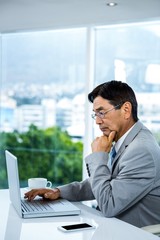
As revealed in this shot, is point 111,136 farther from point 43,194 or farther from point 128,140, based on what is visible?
point 43,194

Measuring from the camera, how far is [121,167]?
1.92 meters

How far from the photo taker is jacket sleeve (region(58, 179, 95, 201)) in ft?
6.95

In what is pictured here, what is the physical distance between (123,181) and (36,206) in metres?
0.41

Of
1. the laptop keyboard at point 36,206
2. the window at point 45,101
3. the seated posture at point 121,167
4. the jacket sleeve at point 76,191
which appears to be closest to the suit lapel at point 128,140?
the seated posture at point 121,167

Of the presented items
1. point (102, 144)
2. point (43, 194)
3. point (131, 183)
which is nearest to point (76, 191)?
point (43, 194)

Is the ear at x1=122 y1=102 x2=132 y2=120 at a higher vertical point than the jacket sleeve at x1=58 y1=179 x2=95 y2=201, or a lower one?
higher

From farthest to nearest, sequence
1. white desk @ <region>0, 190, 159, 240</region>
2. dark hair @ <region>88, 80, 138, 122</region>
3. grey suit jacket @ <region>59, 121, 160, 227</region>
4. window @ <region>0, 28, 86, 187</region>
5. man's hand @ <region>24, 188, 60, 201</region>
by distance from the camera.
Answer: window @ <region>0, 28, 86, 187</region> < dark hair @ <region>88, 80, 138, 122</region> < man's hand @ <region>24, 188, 60, 201</region> < grey suit jacket @ <region>59, 121, 160, 227</region> < white desk @ <region>0, 190, 159, 240</region>

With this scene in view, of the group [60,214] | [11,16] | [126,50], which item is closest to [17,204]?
[60,214]

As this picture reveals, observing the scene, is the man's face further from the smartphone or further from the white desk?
the smartphone

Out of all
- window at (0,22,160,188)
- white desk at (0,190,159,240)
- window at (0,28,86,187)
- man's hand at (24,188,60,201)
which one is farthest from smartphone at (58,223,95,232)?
window at (0,28,86,187)

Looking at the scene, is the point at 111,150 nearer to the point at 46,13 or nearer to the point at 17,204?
the point at 17,204

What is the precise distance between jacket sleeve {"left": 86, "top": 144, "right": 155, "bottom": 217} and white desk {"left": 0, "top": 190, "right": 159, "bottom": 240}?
0.26ft

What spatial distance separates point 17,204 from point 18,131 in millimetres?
3177

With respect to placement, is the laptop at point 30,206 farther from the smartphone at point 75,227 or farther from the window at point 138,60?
the window at point 138,60
